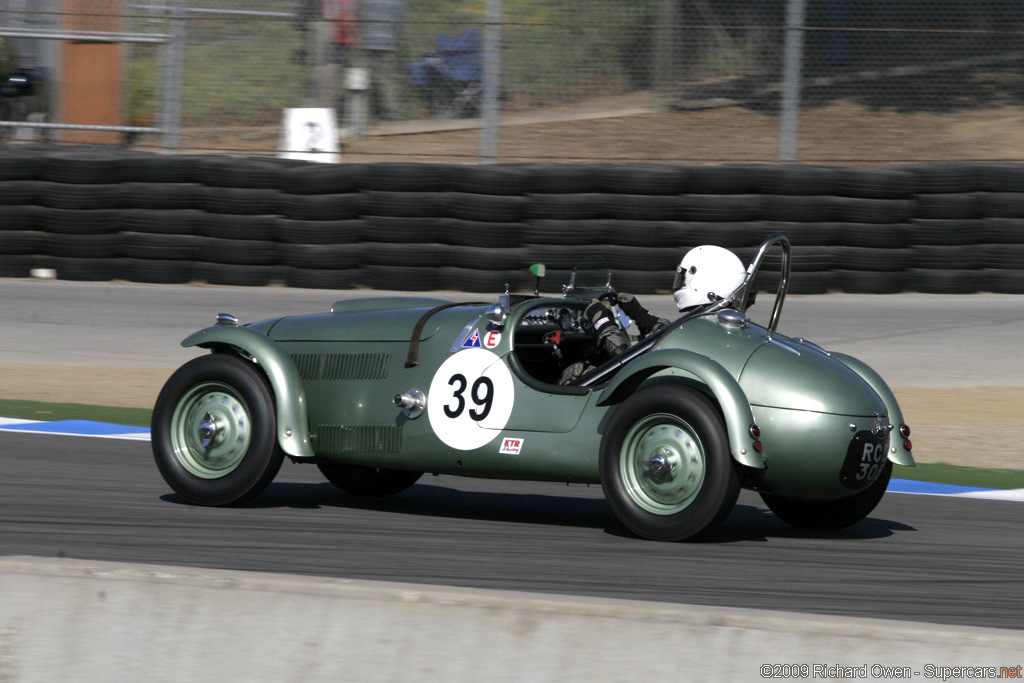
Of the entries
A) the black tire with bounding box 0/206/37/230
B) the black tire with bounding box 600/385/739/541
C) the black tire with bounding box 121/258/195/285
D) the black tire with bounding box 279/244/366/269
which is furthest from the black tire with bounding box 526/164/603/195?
the black tire with bounding box 600/385/739/541

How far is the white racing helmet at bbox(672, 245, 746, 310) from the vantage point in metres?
5.79

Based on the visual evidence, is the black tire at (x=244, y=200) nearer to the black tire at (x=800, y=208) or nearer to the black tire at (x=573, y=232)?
the black tire at (x=573, y=232)

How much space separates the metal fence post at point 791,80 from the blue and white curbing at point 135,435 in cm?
706

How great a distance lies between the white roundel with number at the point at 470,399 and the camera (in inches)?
219

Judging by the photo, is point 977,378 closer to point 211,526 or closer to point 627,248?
point 627,248

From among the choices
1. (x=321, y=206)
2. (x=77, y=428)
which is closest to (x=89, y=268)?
(x=321, y=206)

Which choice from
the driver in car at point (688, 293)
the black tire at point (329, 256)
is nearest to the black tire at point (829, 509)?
the driver in car at point (688, 293)

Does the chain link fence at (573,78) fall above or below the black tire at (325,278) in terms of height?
above

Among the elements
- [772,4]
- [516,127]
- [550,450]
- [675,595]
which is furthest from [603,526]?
[772,4]

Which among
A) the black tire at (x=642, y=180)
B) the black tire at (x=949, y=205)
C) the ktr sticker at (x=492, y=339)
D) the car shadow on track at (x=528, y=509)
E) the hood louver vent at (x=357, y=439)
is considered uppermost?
the black tire at (x=642, y=180)

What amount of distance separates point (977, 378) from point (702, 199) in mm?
3337

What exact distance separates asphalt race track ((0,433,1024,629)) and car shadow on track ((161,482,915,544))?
0.6 inches

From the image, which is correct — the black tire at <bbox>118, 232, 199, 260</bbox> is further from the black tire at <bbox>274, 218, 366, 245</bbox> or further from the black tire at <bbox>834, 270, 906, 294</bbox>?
the black tire at <bbox>834, 270, 906, 294</bbox>

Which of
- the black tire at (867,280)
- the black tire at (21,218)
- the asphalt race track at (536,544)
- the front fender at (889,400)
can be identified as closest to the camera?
the asphalt race track at (536,544)
